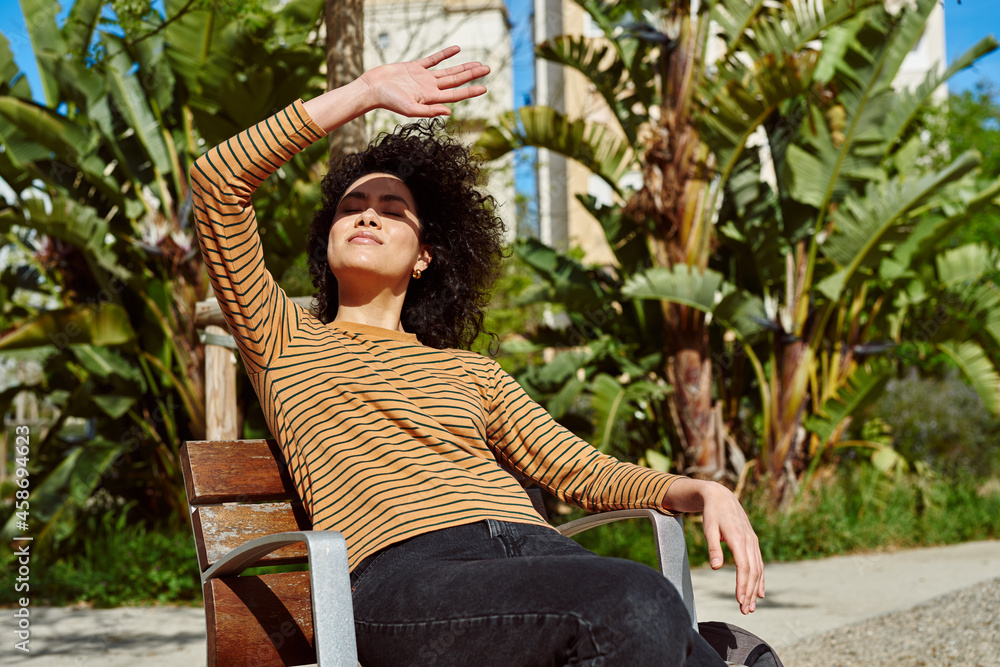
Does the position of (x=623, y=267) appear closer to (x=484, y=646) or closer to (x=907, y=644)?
(x=907, y=644)

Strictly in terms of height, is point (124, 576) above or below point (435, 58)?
below

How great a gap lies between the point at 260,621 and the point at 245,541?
18cm

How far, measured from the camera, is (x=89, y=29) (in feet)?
18.5

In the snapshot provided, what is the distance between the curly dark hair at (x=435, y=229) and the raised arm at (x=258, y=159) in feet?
1.70

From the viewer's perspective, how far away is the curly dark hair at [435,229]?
247cm

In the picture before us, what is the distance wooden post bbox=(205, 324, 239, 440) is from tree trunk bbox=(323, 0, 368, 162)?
3.29ft

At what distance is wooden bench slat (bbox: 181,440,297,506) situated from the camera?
198cm

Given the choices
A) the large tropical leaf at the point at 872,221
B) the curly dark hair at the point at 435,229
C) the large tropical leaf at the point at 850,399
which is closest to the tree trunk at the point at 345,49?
the curly dark hair at the point at 435,229

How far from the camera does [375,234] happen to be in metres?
2.20

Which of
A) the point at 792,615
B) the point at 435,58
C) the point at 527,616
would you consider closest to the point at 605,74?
the point at 792,615

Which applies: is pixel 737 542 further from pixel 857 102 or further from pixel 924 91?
pixel 924 91

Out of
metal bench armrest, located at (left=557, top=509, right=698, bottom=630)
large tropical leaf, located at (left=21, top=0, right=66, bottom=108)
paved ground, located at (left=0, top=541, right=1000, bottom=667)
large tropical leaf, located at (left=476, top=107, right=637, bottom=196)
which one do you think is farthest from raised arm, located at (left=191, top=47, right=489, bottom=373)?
large tropical leaf, located at (left=21, top=0, right=66, bottom=108)

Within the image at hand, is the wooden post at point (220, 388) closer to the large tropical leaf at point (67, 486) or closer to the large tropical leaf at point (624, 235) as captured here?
the large tropical leaf at point (67, 486)

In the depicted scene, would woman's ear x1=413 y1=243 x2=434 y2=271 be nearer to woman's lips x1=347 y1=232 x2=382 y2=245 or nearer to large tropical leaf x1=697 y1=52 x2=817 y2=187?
woman's lips x1=347 y1=232 x2=382 y2=245
